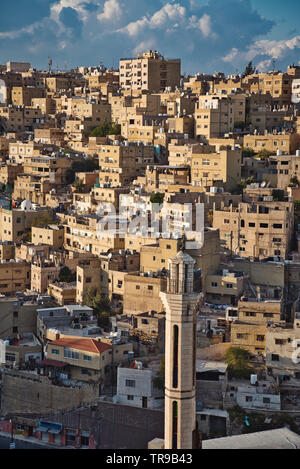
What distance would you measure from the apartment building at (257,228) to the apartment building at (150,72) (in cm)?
1478

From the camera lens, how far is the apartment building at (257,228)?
18672mm

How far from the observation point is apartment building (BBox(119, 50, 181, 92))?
33.4 m

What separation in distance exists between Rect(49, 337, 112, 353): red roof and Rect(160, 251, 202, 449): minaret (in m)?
5.41

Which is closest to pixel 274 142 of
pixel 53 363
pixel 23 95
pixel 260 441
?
pixel 53 363

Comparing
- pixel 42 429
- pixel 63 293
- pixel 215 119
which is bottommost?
pixel 42 429

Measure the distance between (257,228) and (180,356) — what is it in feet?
30.4

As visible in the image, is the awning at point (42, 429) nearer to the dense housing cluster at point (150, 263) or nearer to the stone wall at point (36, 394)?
the dense housing cluster at point (150, 263)

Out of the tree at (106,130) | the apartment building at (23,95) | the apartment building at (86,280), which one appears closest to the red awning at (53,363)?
the apartment building at (86,280)

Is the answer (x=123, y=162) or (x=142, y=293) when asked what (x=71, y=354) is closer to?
(x=142, y=293)

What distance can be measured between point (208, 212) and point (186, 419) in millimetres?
10439

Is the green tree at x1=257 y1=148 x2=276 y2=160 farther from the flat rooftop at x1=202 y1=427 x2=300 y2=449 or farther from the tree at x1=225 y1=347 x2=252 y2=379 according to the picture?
the flat rooftop at x1=202 y1=427 x2=300 y2=449

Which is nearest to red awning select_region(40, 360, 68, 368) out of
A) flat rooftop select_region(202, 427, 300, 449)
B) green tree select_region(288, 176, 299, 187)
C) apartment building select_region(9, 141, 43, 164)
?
flat rooftop select_region(202, 427, 300, 449)

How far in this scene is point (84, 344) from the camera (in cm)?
1549
